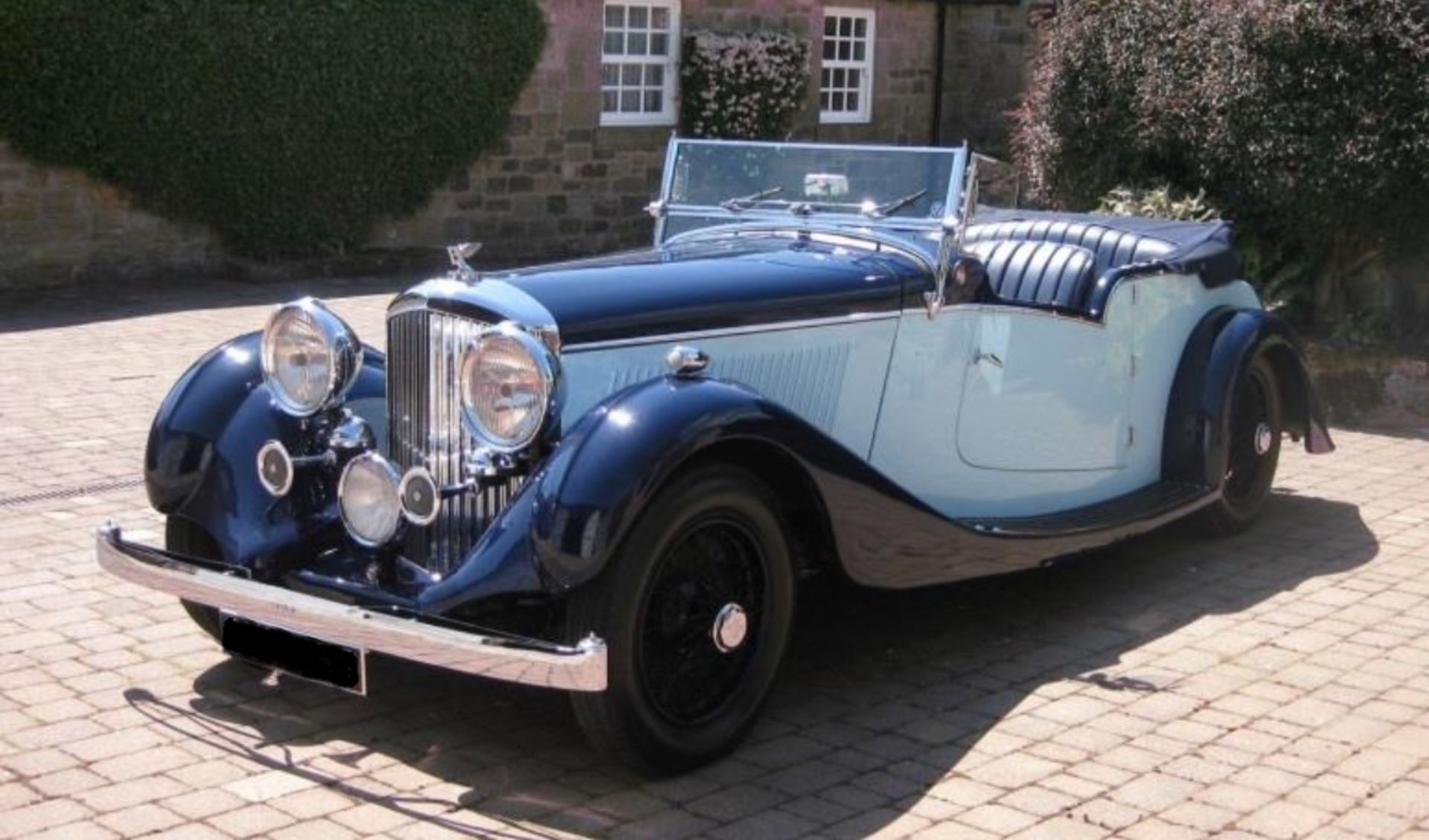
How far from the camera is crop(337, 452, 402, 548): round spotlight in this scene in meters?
4.46

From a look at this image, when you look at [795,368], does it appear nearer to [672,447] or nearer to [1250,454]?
[672,447]

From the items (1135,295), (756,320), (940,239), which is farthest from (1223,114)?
(756,320)

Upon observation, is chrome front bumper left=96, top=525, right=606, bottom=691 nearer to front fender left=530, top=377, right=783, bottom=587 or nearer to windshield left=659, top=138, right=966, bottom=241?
front fender left=530, top=377, right=783, bottom=587

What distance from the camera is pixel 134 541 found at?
15.4ft

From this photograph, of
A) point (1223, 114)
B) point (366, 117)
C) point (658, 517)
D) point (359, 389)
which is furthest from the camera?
point (366, 117)

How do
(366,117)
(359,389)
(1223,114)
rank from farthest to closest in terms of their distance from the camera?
(366,117), (1223,114), (359,389)

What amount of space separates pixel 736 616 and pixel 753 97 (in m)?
13.0

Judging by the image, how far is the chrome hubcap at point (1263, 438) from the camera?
22.9ft

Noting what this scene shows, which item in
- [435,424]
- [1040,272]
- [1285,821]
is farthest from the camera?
[1040,272]

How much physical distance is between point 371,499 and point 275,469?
403 mm

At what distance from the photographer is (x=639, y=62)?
16.3 m

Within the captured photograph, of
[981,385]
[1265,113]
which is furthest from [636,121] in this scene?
[981,385]

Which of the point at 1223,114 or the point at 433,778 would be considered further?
the point at 1223,114

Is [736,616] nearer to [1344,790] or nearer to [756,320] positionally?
[756,320]
